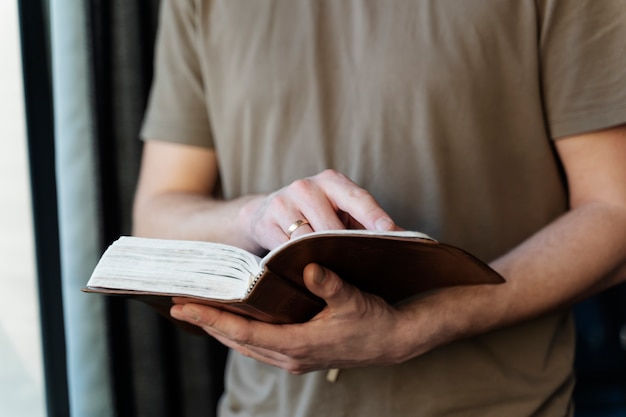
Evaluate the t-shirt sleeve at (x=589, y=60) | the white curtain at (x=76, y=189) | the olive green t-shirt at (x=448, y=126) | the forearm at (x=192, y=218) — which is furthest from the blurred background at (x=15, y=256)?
the t-shirt sleeve at (x=589, y=60)

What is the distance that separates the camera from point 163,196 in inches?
48.4

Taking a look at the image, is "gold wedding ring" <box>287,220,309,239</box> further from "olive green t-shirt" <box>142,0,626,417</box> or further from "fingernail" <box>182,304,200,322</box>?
"olive green t-shirt" <box>142,0,626,417</box>

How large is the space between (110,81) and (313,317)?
2.81 ft

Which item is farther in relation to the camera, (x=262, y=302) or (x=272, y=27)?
(x=272, y=27)

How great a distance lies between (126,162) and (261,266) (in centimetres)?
91

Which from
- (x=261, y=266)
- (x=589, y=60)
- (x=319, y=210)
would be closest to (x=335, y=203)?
(x=319, y=210)

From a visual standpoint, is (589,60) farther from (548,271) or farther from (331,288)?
(331,288)

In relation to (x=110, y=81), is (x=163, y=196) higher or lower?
lower

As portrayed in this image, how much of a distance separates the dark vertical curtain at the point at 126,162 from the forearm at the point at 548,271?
2.56ft

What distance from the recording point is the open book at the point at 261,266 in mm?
703

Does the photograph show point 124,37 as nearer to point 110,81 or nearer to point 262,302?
point 110,81

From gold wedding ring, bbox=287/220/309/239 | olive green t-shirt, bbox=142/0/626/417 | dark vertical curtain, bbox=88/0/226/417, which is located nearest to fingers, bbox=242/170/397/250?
gold wedding ring, bbox=287/220/309/239

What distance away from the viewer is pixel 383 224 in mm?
782

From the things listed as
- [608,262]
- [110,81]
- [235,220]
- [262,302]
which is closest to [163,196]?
[235,220]
